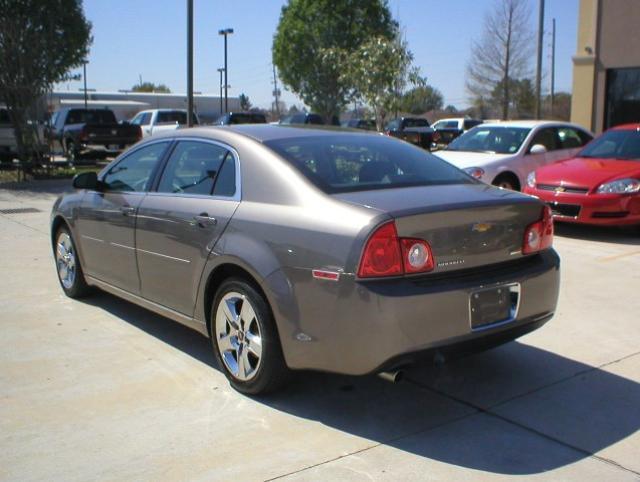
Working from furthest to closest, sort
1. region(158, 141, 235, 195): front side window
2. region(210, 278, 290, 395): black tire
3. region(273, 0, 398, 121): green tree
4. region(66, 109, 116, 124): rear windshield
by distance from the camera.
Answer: region(273, 0, 398, 121): green tree → region(66, 109, 116, 124): rear windshield → region(158, 141, 235, 195): front side window → region(210, 278, 290, 395): black tire

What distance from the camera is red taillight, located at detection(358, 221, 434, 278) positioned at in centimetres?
341

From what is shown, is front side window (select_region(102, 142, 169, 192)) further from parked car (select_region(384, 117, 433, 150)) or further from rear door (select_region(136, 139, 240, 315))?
parked car (select_region(384, 117, 433, 150))

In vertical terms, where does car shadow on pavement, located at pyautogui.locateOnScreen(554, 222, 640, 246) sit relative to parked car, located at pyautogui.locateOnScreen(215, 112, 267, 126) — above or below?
below

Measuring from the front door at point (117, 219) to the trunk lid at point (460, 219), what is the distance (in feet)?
6.40

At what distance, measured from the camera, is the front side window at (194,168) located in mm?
4520

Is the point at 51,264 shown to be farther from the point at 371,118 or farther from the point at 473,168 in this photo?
the point at 371,118

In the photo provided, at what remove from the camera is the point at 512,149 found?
1134 cm

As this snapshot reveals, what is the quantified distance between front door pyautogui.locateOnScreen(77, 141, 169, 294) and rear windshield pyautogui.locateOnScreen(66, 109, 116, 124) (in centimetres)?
1956

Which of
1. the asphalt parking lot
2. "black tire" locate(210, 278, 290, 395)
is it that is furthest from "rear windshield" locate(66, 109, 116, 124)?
"black tire" locate(210, 278, 290, 395)

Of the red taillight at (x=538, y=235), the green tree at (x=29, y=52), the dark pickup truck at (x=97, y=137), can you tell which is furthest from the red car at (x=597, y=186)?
the dark pickup truck at (x=97, y=137)

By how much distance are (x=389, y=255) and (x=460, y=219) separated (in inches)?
19.3

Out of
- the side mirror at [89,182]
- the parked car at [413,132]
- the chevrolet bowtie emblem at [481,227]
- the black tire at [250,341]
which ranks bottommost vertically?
the black tire at [250,341]

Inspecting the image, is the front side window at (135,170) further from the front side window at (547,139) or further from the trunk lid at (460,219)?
the front side window at (547,139)

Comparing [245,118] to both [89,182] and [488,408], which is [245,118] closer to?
[89,182]
